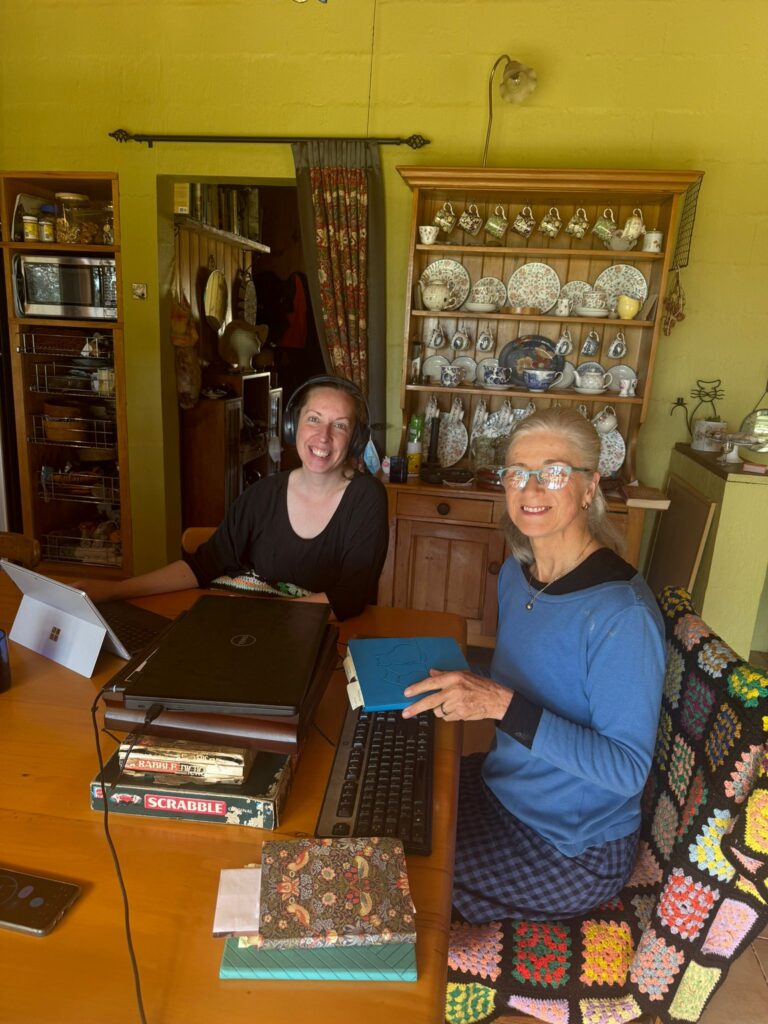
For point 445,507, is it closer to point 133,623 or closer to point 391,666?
point 133,623

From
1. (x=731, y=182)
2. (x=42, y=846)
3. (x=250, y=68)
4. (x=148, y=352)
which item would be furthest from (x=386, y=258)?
(x=42, y=846)

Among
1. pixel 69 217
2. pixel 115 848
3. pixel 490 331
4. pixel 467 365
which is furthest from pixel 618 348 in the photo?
pixel 115 848

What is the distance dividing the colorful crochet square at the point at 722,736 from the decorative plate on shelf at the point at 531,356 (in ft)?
7.68

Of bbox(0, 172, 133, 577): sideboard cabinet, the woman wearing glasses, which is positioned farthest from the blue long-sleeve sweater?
bbox(0, 172, 133, 577): sideboard cabinet

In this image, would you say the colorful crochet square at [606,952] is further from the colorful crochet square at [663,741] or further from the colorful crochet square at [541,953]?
Result: the colorful crochet square at [663,741]

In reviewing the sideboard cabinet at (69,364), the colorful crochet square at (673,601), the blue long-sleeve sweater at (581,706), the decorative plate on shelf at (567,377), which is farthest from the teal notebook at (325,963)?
the sideboard cabinet at (69,364)

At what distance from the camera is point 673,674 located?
4.11ft

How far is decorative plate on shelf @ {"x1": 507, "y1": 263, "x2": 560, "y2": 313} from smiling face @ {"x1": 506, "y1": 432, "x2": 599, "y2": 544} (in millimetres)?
2189

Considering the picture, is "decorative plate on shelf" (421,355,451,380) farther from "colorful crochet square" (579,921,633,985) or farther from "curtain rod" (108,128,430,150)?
"colorful crochet square" (579,921,633,985)

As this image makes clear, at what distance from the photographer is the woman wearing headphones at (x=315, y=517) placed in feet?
6.11

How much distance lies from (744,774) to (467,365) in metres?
2.69

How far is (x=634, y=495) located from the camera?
3.02m

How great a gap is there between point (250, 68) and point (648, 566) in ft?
10.5

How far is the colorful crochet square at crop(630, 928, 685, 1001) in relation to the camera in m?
1.02
